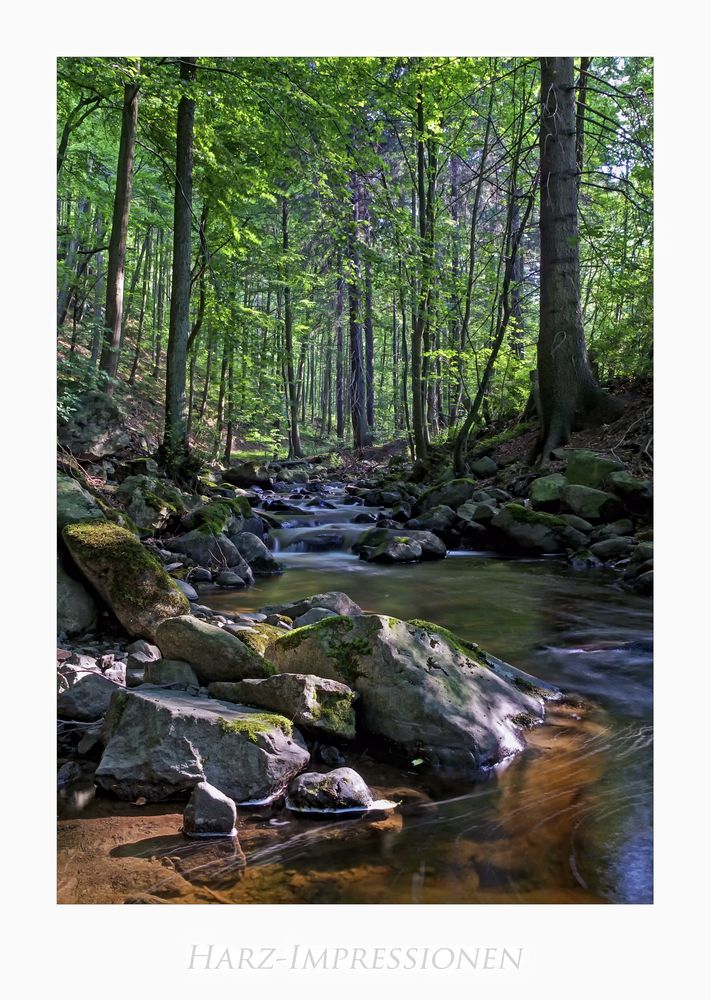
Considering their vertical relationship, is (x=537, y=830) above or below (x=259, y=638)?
below

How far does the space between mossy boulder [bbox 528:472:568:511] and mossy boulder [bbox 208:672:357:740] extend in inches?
274

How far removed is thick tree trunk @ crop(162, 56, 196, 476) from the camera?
10414 millimetres

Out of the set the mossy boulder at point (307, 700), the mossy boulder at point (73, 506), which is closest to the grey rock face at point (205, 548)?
the mossy boulder at point (73, 506)

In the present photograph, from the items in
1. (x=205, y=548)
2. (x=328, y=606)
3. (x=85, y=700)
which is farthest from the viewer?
(x=205, y=548)

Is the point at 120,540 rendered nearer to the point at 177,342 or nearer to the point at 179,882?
the point at 179,882

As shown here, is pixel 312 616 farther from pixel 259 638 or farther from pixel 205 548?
pixel 205 548

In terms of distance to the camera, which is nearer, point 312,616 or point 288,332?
point 312,616

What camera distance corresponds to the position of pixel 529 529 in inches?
356

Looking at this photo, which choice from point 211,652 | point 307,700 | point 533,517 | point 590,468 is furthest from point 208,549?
point 590,468

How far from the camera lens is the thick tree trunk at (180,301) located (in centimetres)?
1041

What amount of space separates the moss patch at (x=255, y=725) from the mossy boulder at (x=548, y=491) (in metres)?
7.30

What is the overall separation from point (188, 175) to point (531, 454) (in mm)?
7659

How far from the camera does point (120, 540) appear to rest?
5082mm

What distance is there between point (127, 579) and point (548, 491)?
6.75 meters
